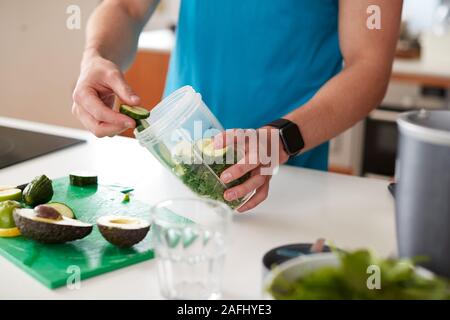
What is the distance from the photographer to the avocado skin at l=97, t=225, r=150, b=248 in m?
0.98

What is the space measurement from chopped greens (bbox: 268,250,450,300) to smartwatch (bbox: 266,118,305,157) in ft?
1.83

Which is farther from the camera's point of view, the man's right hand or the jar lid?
the man's right hand

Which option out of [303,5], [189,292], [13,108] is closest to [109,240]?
[189,292]

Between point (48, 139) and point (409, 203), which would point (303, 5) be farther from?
point (409, 203)

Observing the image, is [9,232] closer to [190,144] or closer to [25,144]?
[190,144]

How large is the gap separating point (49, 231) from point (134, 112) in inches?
9.8

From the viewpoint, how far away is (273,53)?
1596mm

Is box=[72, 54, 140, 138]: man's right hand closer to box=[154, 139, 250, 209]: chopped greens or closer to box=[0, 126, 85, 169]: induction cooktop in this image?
box=[154, 139, 250, 209]: chopped greens

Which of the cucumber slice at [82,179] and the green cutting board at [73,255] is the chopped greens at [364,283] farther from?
the cucumber slice at [82,179]

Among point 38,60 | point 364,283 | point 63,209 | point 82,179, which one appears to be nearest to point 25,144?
point 82,179

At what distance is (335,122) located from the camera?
1356 mm

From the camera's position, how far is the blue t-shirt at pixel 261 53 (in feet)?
5.18

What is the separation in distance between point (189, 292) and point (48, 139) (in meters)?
0.84

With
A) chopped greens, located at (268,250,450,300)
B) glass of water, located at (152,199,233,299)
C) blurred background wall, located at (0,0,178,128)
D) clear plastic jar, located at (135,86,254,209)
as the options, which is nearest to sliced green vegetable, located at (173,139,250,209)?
clear plastic jar, located at (135,86,254,209)
